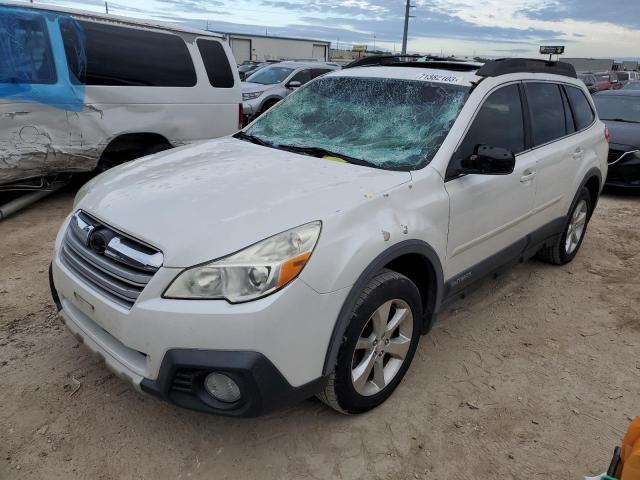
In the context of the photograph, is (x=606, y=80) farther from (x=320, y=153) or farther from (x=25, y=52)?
(x=320, y=153)

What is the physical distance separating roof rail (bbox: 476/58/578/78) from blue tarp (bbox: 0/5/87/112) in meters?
4.24

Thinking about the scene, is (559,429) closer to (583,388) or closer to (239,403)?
(583,388)

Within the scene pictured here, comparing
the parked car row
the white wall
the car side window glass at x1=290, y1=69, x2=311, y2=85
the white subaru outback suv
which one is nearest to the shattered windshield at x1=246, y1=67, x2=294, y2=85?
the car side window glass at x1=290, y1=69, x2=311, y2=85

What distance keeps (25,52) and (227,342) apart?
4625 millimetres

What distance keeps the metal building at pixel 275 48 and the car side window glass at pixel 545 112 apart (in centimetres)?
3799

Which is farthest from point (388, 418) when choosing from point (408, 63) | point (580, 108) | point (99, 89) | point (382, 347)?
point (99, 89)

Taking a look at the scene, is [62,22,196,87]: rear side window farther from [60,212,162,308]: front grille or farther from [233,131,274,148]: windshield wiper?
[60,212,162,308]: front grille

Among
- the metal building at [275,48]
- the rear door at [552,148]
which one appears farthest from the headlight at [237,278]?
the metal building at [275,48]

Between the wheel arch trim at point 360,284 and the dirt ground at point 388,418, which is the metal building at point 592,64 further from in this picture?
the wheel arch trim at point 360,284

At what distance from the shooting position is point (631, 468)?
1642 mm

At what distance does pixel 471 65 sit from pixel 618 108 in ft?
22.2

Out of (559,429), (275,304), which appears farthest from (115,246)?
(559,429)

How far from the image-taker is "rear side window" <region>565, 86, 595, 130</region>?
4.43 m

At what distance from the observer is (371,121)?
326cm
